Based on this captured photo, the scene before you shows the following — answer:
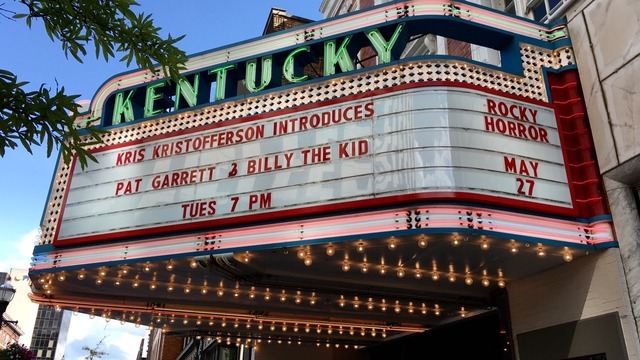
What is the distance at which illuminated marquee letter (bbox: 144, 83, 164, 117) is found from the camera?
12562mm

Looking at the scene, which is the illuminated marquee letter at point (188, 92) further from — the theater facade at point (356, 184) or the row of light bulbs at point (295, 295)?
the row of light bulbs at point (295, 295)

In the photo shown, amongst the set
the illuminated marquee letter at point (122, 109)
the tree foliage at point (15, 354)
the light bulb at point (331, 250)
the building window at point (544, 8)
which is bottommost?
the tree foliage at point (15, 354)

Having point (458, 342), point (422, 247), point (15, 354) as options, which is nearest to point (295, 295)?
point (422, 247)

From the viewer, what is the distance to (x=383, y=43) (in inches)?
441

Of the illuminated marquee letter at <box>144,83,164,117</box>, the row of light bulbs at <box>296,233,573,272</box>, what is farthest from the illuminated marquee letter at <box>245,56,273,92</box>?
the row of light bulbs at <box>296,233,573,272</box>

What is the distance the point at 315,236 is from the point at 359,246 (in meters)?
0.75

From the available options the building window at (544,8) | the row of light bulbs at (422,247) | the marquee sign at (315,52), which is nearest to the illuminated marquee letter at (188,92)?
the marquee sign at (315,52)

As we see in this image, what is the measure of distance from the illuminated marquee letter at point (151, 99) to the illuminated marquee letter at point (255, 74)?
2.09 metres

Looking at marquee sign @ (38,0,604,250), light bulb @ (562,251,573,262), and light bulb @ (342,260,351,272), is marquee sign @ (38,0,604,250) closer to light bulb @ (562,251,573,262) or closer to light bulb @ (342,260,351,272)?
light bulb @ (562,251,573,262)

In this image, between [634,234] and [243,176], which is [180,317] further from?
[634,234]

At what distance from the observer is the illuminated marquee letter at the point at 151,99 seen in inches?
495

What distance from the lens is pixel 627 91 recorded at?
9789mm

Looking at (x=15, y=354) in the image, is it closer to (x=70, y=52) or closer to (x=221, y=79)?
(x=221, y=79)

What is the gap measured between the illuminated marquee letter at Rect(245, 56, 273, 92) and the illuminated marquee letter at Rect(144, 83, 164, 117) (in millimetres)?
2086
